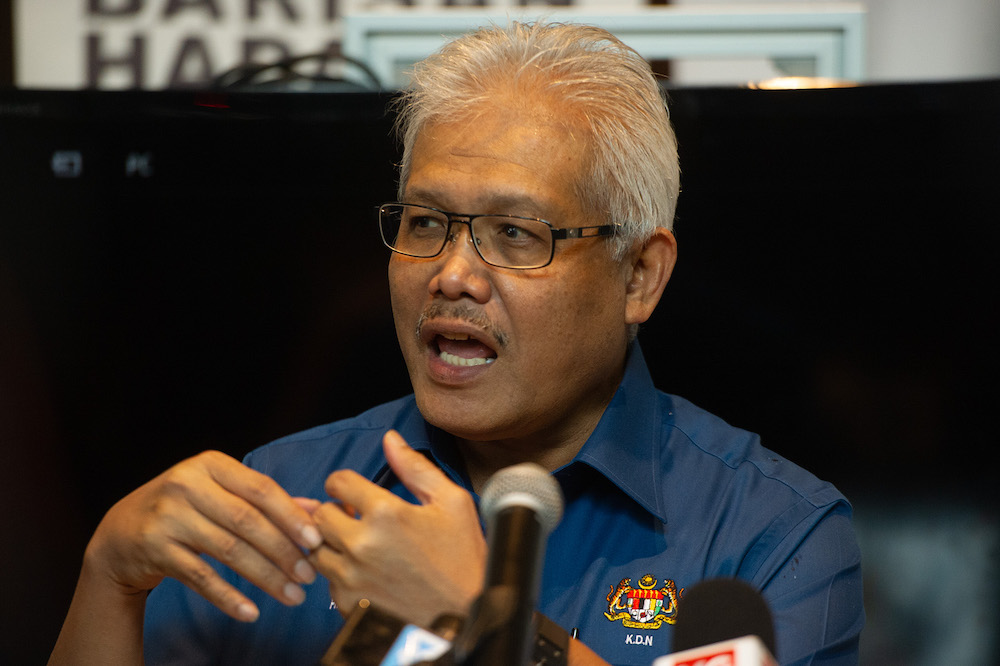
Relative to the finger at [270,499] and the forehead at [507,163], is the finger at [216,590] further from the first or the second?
the forehead at [507,163]

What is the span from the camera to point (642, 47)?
2.86 metres

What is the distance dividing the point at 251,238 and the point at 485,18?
45.3 inches

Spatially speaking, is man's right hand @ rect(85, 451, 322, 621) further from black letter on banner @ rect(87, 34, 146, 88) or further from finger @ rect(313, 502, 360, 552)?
black letter on banner @ rect(87, 34, 146, 88)

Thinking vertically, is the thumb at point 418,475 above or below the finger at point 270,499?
above

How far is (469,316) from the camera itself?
1444mm

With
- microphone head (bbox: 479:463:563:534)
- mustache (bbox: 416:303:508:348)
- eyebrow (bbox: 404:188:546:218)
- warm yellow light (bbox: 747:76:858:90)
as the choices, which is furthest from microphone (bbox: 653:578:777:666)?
warm yellow light (bbox: 747:76:858:90)

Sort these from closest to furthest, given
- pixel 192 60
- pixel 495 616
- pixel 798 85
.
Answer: pixel 495 616, pixel 798 85, pixel 192 60

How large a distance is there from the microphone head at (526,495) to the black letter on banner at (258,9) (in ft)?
8.77

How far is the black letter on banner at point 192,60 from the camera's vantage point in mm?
3076

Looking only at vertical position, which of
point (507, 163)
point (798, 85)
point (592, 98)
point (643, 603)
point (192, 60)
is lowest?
point (643, 603)

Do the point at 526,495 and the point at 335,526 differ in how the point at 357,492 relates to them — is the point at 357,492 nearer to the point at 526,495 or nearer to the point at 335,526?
the point at 335,526

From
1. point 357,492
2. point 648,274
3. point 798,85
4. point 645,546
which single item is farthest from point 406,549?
point 798,85

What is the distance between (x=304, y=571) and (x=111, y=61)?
256 cm

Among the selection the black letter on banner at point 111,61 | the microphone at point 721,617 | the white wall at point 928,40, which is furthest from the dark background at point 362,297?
the microphone at point 721,617
